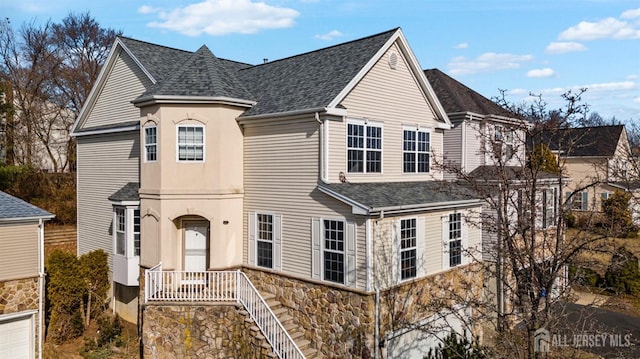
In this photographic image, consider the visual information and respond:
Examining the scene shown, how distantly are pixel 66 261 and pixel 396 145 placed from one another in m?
13.1

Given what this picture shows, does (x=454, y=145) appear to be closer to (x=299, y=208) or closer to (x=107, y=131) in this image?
(x=299, y=208)

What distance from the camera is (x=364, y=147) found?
594 inches

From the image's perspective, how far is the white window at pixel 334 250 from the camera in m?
13.0

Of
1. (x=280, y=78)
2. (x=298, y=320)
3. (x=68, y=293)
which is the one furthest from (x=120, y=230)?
(x=280, y=78)

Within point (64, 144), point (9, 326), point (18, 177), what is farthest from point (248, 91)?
point (64, 144)

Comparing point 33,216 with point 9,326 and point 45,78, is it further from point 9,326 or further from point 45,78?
point 45,78

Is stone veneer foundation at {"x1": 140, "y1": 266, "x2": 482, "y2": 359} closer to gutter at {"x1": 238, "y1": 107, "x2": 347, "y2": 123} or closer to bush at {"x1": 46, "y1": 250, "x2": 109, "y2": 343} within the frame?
bush at {"x1": 46, "y1": 250, "x2": 109, "y2": 343}

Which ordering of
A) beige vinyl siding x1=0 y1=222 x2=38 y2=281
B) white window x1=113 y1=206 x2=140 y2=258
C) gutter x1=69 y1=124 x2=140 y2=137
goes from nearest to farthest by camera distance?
1. beige vinyl siding x1=0 y1=222 x2=38 y2=281
2. white window x1=113 y1=206 x2=140 y2=258
3. gutter x1=69 y1=124 x2=140 y2=137

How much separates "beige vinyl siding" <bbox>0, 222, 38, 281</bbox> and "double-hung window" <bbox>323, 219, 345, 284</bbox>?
936 centimetres

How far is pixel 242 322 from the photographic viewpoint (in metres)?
13.9

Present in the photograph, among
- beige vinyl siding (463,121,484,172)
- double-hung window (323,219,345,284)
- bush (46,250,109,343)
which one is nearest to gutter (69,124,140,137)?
bush (46,250,109,343)

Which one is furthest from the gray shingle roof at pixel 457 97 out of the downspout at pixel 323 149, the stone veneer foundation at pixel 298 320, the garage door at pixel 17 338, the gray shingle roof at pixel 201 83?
the garage door at pixel 17 338

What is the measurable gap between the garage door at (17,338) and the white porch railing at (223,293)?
13.4 feet

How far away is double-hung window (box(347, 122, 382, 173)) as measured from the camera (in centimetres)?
1472
